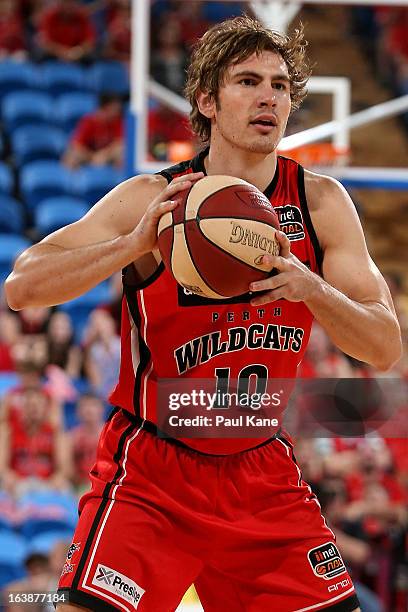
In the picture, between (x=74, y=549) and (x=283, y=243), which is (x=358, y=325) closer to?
(x=283, y=243)

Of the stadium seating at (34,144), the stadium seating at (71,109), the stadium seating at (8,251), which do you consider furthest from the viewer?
the stadium seating at (71,109)

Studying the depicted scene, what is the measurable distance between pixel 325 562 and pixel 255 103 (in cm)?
144

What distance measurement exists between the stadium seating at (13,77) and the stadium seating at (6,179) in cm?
A: 138

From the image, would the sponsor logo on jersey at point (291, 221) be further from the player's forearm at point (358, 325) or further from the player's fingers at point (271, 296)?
the player's fingers at point (271, 296)

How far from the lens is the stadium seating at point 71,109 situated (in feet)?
40.5

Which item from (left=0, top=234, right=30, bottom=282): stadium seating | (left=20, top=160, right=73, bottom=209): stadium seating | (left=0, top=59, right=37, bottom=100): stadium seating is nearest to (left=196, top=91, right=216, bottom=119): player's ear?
(left=0, top=234, right=30, bottom=282): stadium seating

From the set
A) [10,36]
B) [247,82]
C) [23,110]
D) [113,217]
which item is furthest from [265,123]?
[10,36]

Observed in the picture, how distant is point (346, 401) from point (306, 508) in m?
1.94

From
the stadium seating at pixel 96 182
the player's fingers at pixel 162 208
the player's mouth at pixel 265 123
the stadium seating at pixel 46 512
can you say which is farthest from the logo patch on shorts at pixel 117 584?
the stadium seating at pixel 96 182

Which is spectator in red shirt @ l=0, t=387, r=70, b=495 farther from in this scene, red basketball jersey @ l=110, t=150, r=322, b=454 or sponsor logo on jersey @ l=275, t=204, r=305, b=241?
sponsor logo on jersey @ l=275, t=204, r=305, b=241

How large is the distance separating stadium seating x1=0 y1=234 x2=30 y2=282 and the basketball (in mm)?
6757

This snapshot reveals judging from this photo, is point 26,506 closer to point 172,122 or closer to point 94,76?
point 172,122

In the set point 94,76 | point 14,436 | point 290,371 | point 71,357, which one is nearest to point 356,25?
point 94,76

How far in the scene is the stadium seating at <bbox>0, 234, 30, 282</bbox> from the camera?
32.3 feet
